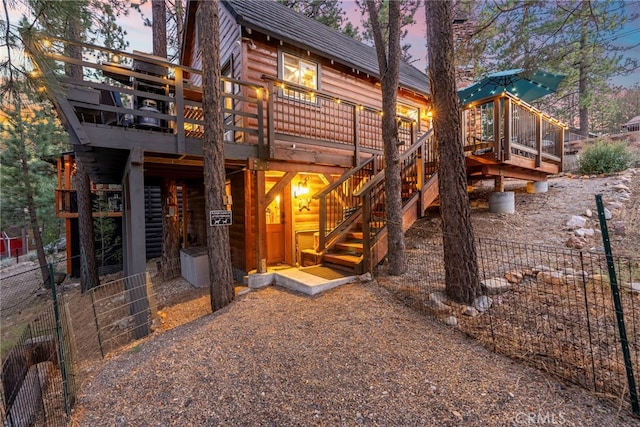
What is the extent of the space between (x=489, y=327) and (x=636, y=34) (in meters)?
5.29

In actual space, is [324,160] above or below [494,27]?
below

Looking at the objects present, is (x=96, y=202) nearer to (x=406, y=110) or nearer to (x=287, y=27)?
(x=287, y=27)

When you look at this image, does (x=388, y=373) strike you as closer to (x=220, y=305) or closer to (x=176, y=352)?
(x=176, y=352)

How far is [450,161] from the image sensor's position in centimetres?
372

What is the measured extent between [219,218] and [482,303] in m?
3.71

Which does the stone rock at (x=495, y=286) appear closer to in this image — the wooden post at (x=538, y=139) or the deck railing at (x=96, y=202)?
the wooden post at (x=538, y=139)

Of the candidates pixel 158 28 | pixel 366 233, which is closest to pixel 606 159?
pixel 366 233

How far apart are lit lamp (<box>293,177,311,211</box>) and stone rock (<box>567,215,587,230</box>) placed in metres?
5.59

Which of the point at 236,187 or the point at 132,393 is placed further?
the point at 236,187

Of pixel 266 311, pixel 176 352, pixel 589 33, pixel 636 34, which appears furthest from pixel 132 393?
pixel 636 34

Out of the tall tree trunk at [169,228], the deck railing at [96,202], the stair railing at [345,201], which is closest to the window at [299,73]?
the stair railing at [345,201]

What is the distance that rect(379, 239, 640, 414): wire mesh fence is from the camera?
7.78ft

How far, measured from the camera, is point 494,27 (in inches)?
193

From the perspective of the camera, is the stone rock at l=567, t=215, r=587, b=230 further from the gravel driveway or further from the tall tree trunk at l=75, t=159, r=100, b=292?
the tall tree trunk at l=75, t=159, r=100, b=292
